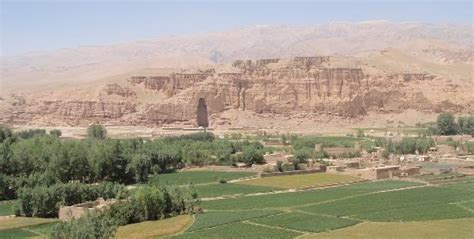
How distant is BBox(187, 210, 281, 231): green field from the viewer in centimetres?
3259

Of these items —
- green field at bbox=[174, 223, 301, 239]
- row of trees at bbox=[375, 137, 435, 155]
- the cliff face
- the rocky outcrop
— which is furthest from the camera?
the rocky outcrop

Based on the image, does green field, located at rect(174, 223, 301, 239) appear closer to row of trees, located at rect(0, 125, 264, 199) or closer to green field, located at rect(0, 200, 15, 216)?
green field, located at rect(0, 200, 15, 216)

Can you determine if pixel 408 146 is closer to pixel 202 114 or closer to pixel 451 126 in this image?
pixel 451 126

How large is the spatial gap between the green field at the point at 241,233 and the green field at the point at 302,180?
16455 mm

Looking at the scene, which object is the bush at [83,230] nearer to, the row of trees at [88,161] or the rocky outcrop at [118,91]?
the row of trees at [88,161]

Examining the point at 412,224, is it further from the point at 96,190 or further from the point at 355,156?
the point at 355,156

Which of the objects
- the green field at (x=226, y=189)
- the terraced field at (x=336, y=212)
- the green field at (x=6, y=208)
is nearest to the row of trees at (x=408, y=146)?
the terraced field at (x=336, y=212)

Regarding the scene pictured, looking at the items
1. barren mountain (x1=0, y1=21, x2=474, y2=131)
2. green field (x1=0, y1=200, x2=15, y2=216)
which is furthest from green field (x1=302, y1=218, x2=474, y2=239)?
barren mountain (x1=0, y1=21, x2=474, y2=131)

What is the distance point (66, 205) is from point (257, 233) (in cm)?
1258

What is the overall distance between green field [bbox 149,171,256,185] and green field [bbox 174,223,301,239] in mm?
17723

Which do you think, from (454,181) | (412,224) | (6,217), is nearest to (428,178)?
(454,181)

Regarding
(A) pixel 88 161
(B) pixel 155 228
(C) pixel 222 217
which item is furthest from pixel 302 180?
(B) pixel 155 228

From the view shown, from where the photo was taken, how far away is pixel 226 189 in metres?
46.8

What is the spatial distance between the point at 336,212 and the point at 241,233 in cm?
714
